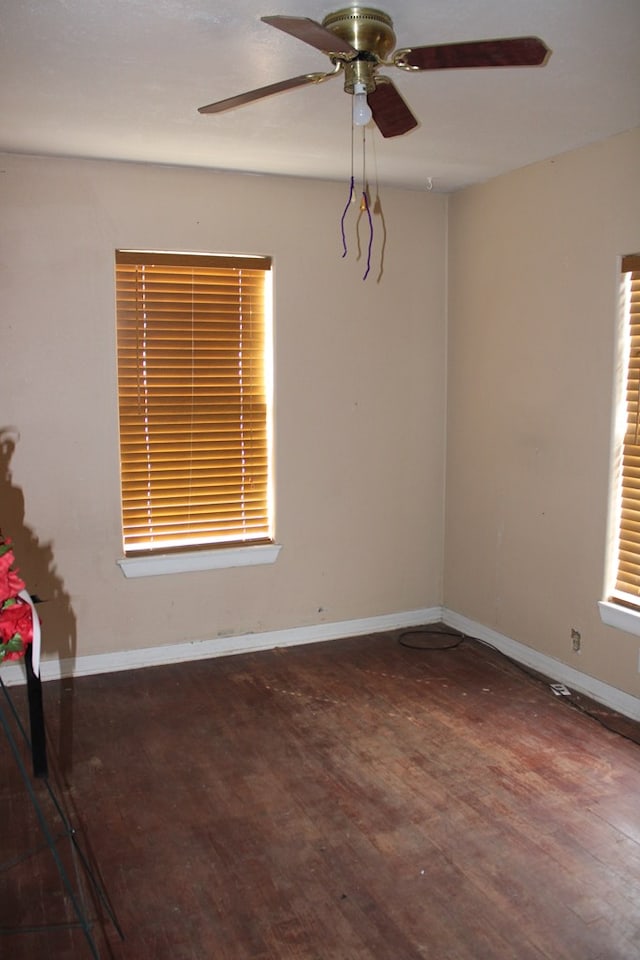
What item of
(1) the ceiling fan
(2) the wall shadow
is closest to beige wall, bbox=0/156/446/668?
(2) the wall shadow

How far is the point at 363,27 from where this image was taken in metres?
2.17

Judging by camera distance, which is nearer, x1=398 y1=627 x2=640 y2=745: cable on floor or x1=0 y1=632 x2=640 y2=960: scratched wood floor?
x1=0 y1=632 x2=640 y2=960: scratched wood floor

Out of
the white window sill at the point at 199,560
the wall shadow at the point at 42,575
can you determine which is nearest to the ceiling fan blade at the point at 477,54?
the wall shadow at the point at 42,575

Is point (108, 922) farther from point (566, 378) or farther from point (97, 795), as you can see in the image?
point (566, 378)

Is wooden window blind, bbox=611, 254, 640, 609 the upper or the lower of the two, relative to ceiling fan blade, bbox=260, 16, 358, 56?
lower

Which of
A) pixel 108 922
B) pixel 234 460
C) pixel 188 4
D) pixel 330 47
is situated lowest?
pixel 108 922

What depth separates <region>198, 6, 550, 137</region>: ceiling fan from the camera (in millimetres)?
1870

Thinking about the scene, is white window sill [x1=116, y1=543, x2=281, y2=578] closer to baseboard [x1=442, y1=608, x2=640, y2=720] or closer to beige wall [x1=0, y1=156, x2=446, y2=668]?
beige wall [x1=0, y1=156, x2=446, y2=668]

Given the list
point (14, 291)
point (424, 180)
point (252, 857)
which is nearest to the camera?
point (252, 857)

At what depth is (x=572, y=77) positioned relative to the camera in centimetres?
262

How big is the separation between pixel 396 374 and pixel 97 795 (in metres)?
2.71

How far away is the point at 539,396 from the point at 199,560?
1.92m

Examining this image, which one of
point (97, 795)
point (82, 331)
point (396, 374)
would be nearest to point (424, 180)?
point (396, 374)

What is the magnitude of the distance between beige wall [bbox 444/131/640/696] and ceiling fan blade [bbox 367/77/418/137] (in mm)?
1303
